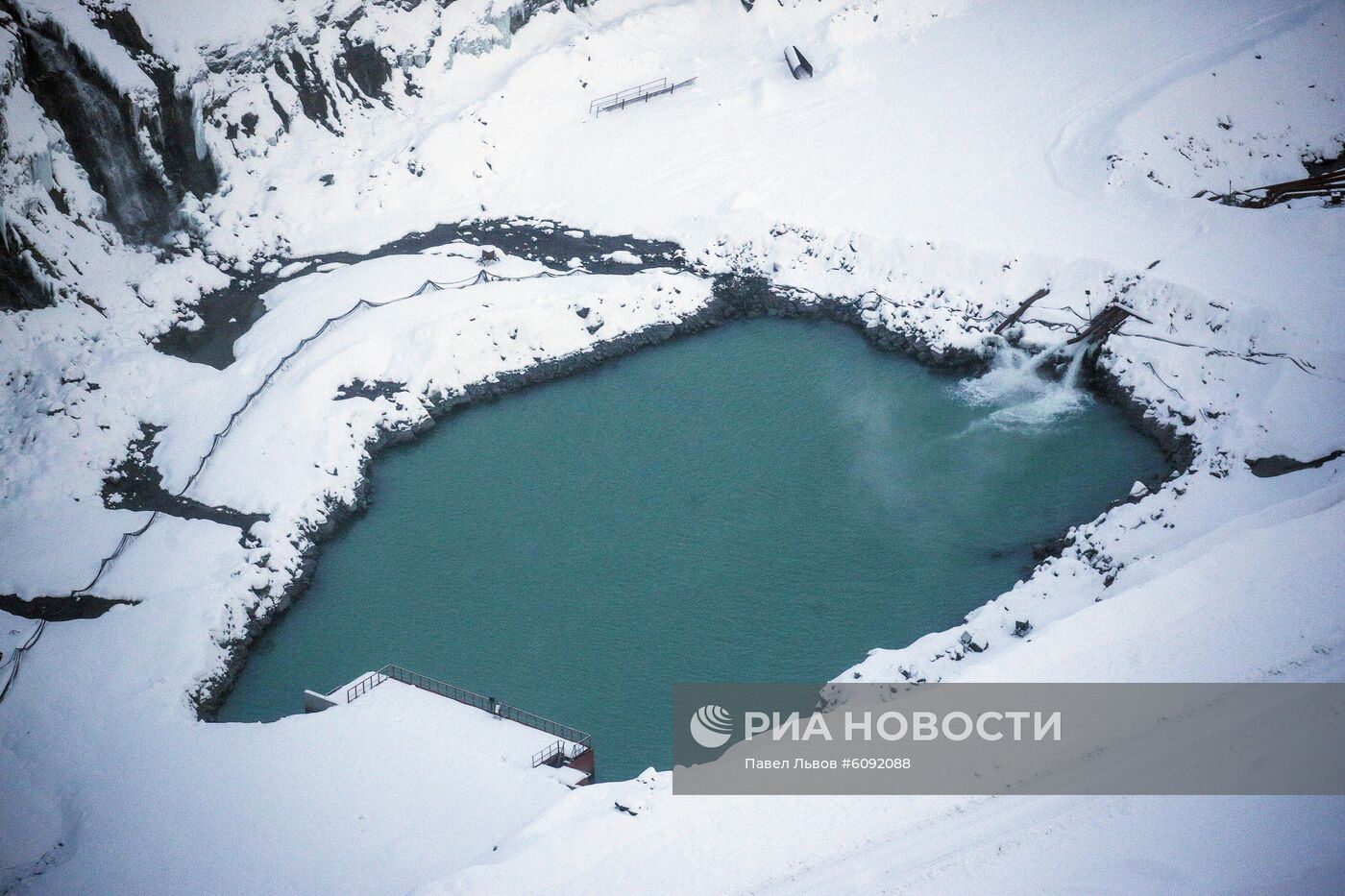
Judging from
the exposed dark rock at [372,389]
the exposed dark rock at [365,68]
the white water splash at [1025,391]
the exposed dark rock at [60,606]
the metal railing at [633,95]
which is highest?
the exposed dark rock at [365,68]

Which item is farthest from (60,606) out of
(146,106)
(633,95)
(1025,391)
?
(633,95)

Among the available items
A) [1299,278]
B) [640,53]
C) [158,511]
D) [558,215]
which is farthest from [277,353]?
[1299,278]

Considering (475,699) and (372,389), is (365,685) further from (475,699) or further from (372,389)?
(372,389)

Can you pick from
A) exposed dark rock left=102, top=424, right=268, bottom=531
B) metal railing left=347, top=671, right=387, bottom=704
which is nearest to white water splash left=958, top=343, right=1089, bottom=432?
metal railing left=347, top=671, right=387, bottom=704

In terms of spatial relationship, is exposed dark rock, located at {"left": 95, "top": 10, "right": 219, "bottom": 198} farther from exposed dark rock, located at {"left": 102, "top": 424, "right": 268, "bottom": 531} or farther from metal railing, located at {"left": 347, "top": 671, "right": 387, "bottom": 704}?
metal railing, located at {"left": 347, "top": 671, "right": 387, "bottom": 704}

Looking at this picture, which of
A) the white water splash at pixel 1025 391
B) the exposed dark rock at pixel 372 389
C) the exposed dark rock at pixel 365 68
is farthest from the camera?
the exposed dark rock at pixel 365 68

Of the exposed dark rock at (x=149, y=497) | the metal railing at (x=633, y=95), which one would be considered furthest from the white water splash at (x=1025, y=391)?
the exposed dark rock at (x=149, y=497)

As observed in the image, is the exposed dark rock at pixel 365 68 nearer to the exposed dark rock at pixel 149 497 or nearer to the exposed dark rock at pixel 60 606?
the exposed dark rock at pixel 149 497

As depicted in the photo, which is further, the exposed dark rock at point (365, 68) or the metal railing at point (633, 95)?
the metal railing at point (633, 95)
